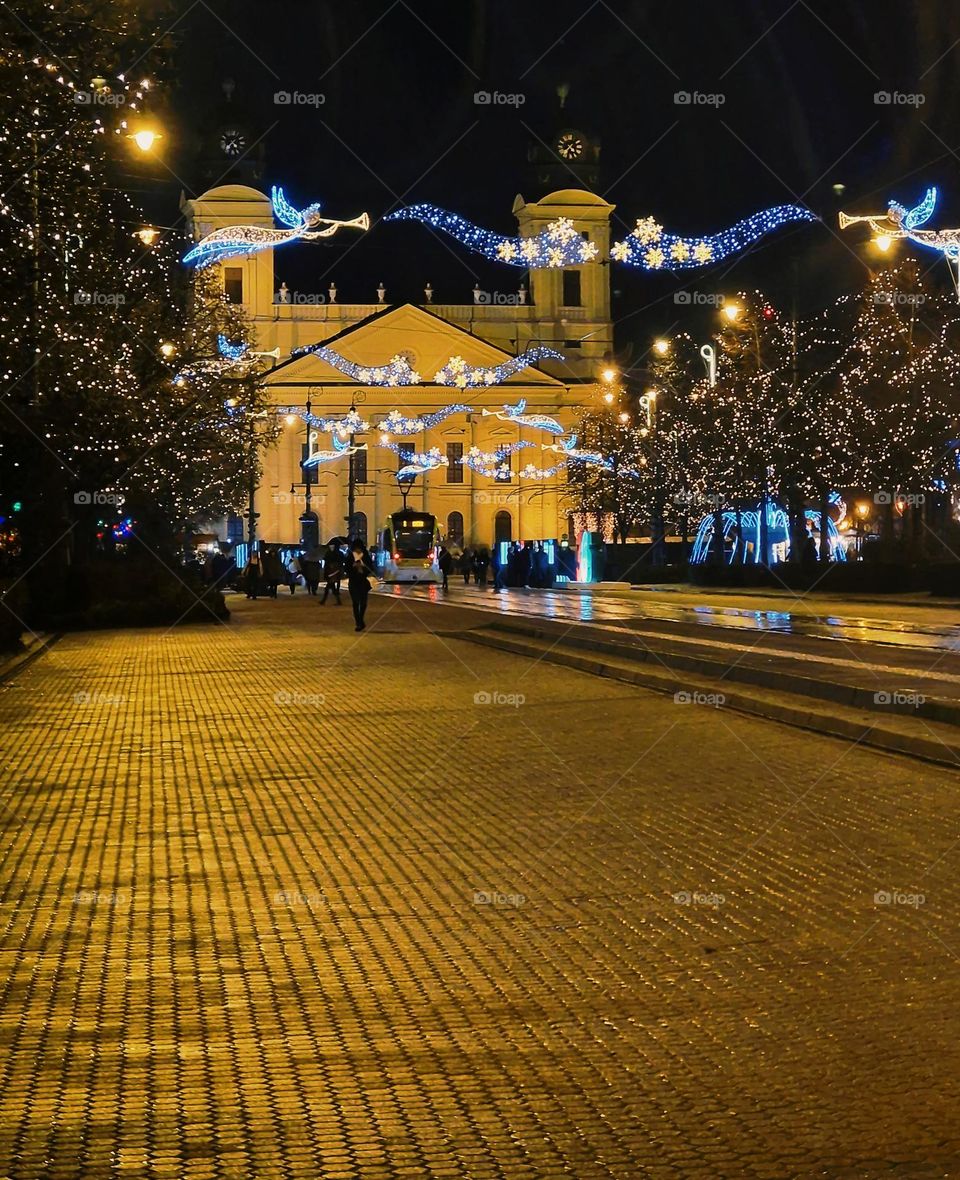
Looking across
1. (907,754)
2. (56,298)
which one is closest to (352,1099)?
(907,754)

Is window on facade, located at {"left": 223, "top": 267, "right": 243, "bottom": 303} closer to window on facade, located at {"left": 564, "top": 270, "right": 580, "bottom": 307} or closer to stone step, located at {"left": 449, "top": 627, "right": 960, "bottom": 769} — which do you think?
window on facade, located at {"left": 564, "top": 270, "right": 580, "bottom": 307}

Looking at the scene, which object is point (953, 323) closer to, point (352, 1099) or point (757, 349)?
point (757, 349)

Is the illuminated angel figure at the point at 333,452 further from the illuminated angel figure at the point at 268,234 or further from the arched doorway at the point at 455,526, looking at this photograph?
the illuminated angel figure at the point at 268,234

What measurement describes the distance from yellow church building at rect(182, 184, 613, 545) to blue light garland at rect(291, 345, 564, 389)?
361 mm

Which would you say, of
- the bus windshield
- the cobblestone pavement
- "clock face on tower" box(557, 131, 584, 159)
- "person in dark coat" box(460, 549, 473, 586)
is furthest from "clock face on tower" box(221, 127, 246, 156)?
the cobblestone pavement

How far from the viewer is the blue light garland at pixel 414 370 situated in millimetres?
105000

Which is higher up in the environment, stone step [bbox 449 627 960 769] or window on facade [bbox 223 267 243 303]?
window on facade [bbox 223 267 243 303]

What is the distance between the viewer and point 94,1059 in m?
5.95

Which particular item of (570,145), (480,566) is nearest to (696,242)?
(480,566)

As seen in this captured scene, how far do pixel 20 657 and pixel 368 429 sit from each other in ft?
255

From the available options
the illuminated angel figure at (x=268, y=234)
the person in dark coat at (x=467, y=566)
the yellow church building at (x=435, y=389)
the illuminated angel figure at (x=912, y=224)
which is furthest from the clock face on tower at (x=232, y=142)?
the illuminated angel figure at (x=912, y=224)

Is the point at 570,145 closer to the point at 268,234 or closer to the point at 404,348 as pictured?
the point at 404,348

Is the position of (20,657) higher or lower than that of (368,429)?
lower

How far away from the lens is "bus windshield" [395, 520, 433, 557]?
8600cm
